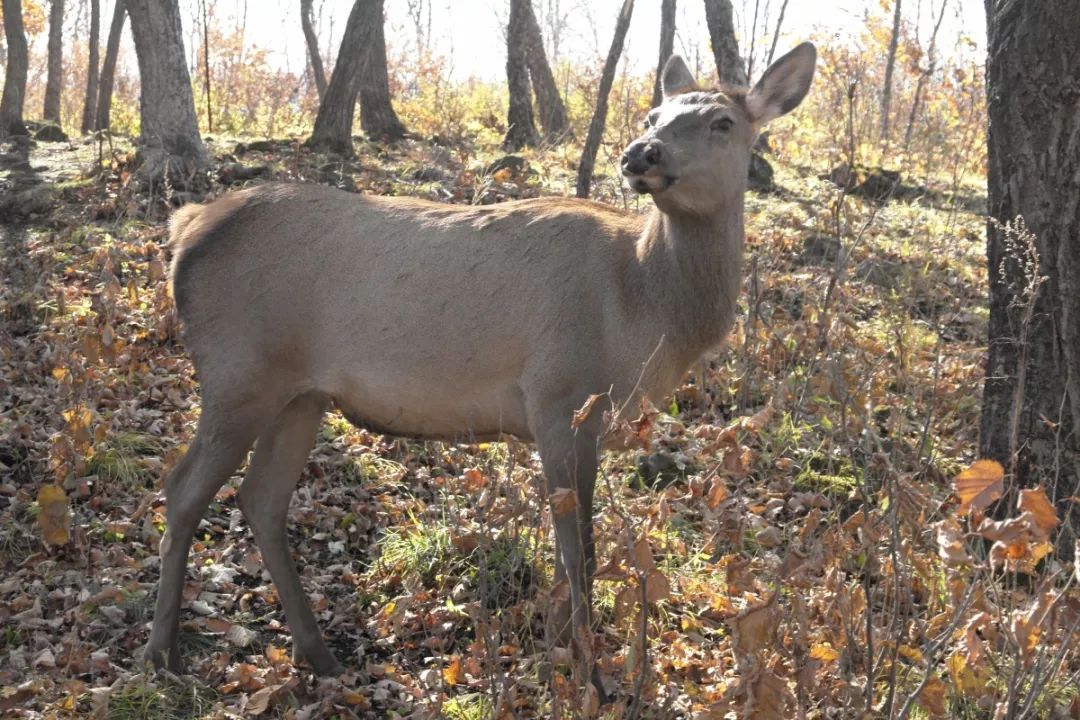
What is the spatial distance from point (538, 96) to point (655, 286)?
1120cm

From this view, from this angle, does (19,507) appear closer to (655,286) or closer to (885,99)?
(655,286)

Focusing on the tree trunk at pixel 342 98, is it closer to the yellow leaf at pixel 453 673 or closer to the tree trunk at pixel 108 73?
the tree trunk at pixel 108 73

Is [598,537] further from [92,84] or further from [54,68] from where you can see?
[54,68]

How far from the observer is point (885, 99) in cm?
1720

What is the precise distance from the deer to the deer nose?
2 cm

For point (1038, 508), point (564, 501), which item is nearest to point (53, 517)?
point (564, 501)

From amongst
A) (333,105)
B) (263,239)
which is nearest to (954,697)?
(263,239)

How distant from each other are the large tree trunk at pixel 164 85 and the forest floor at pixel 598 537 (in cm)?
108

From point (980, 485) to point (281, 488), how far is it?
362 centimetres

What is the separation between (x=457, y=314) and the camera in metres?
5.29

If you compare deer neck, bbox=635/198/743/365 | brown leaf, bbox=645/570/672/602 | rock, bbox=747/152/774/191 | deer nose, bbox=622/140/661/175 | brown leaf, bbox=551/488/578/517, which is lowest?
brown leaf, bbox=645/570/672/602

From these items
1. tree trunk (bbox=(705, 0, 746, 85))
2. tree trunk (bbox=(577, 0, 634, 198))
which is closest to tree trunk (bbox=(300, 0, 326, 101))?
tree trunk (bbox=(705, 0, 746, 85))

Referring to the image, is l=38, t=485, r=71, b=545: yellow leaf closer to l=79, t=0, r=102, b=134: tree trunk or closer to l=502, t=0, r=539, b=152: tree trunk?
l=502, t=0, r=539, b=152: tree trunk

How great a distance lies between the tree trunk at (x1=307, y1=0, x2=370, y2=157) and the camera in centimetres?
1288
